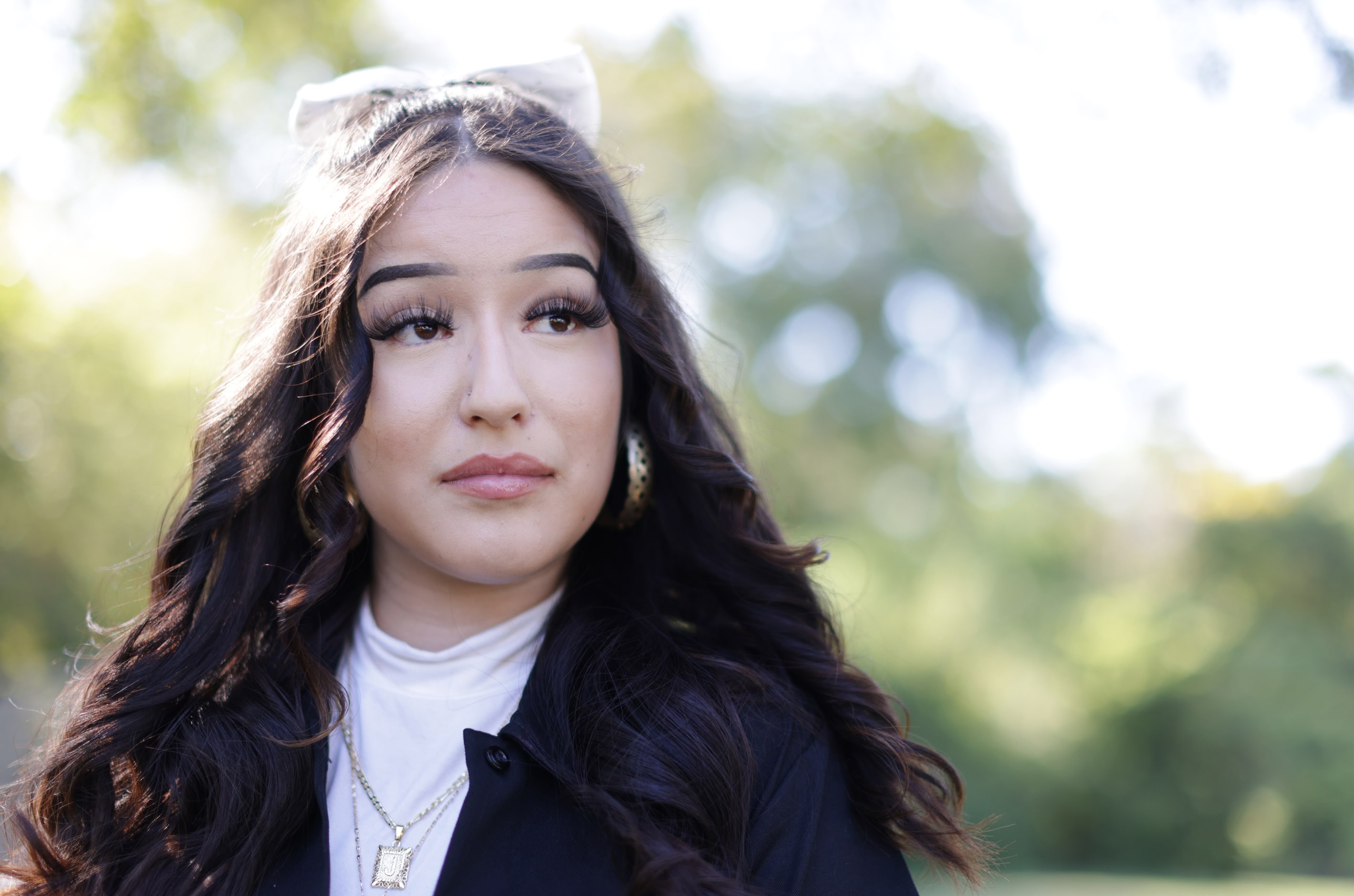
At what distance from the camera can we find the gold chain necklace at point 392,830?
69.2 inches

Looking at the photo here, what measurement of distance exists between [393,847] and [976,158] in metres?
12.0

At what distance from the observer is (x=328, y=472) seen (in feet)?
6.56

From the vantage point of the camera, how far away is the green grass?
27.1 feet

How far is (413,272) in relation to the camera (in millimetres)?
1832

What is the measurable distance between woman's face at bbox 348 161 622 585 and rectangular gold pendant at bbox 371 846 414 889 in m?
0.51

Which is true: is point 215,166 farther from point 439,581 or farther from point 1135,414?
point 1135,414

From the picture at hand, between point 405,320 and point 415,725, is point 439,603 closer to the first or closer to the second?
point 415,725

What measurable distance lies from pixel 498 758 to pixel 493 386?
0.67 m

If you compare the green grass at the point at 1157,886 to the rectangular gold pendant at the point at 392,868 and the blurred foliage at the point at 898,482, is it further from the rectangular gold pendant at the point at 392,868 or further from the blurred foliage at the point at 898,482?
the rectangular gold pendant at the point at 392,868

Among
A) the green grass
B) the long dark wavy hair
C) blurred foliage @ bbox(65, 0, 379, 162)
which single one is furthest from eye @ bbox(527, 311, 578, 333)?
the green grass

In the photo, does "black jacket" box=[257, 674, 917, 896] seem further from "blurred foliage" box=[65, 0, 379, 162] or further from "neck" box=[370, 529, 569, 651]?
"blurred foliage" box=[65, 0, 379, 162]

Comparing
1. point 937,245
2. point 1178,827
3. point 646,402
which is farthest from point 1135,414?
point 646,402

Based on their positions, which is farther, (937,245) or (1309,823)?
(937,245)

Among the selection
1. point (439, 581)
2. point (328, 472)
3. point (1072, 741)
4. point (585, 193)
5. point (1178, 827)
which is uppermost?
point (585, 193)
